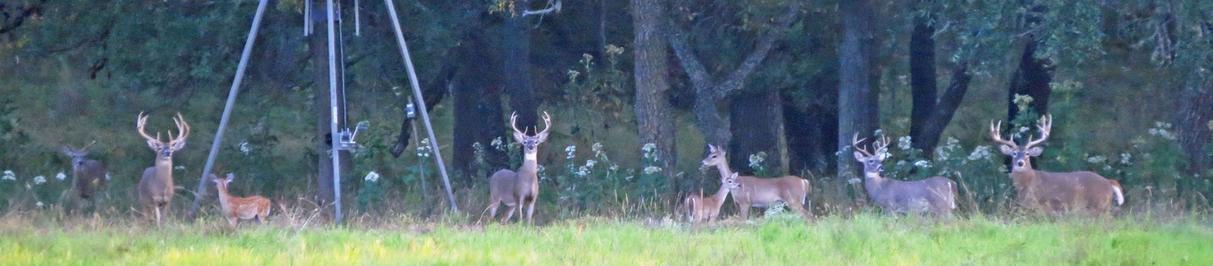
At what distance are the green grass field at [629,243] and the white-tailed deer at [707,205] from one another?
1.68 metres

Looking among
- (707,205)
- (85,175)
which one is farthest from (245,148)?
(707,205)

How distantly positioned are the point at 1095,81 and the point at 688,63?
16.2 feet

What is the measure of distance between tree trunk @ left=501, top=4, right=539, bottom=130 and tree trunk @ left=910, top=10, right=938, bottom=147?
4501mm

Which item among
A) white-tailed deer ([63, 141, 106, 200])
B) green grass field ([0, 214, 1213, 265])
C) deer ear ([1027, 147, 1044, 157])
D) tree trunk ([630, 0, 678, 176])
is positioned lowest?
green grass field ([0, 214, 1213, 265])

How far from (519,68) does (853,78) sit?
12.6ft

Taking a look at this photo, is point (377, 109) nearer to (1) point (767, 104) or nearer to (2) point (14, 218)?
(1) point (767, 104)

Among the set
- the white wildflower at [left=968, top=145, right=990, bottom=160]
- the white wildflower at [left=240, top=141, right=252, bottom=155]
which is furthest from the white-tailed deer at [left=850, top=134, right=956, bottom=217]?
the white wildflower at [left=240, top=141, right=252, bottom=155]

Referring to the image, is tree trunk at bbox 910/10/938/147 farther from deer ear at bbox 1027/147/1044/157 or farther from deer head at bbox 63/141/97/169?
deer head at bbox 63/141/97/169

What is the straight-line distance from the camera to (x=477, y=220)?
1468 centimetres

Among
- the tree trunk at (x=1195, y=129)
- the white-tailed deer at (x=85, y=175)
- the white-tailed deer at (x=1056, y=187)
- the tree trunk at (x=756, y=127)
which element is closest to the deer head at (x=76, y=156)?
the white-tailed deer at (x=85, y=175)

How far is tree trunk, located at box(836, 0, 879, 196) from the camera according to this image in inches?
651

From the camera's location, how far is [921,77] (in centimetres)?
2005

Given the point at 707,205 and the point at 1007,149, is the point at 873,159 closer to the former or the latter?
the point at 1007,149

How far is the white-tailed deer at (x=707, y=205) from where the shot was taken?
14.6 metres
